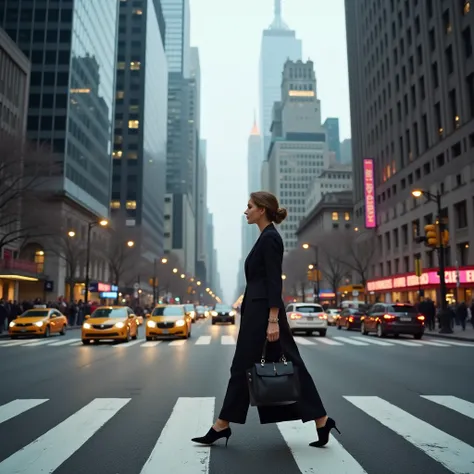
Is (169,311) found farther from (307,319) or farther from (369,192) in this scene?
(369,192)

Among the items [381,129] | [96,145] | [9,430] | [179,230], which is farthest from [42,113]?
[179,230]

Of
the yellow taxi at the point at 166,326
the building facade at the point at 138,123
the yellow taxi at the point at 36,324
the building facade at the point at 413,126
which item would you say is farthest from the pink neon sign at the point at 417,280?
the building facade at the point at 138,123

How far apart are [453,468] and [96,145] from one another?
74.5m

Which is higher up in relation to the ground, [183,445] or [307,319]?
[307,319]

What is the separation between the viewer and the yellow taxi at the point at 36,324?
78.0 feet

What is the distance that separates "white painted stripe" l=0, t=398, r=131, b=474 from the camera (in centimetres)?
427

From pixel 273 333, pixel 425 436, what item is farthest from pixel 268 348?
pixel 425 436

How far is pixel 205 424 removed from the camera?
5.95 metres

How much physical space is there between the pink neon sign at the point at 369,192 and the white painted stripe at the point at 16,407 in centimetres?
6442

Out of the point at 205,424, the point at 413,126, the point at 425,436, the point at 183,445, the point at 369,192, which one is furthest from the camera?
the point at 369,192

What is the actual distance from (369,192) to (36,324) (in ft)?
177

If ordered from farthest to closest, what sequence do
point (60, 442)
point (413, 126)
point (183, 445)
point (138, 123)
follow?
point (138, 123) → point (413, 126) → point (60, 442) → point (183, 445)

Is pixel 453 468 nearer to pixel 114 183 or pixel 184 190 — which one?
pixel 114 183

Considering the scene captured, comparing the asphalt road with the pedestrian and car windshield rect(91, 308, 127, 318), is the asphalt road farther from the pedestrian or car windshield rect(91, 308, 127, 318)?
car windshield rect(91, 308, 127, 318)
